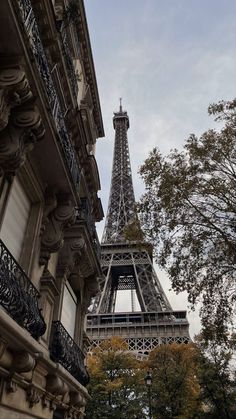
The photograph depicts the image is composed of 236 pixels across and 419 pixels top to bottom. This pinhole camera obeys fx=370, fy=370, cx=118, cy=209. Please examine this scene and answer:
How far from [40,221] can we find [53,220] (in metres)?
0.45

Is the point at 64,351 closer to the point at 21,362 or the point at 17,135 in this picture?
the point at 21,362

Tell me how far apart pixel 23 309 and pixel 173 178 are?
7.75 meters

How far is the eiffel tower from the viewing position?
1875 inches

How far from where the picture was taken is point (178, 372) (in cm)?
3061

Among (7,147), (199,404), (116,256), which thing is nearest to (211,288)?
(7,147)

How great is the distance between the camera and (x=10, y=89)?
5.33 m

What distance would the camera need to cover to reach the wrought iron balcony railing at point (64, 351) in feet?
29.3

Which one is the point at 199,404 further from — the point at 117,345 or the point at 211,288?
the point at 211,288

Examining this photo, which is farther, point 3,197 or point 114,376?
point 114,376

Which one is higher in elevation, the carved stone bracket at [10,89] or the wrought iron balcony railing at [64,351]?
the carved stone bracket at [10,89]

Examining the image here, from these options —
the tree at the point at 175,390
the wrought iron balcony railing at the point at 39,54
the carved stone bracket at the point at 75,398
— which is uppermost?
the tree at the point at 175,390

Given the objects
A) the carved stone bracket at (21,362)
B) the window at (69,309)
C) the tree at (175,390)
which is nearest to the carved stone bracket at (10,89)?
the carved stone bracket at (21,362)

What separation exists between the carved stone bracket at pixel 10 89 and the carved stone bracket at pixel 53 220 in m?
3.37

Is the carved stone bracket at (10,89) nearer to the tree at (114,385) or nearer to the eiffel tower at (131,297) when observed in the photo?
the tree at (114,385)
